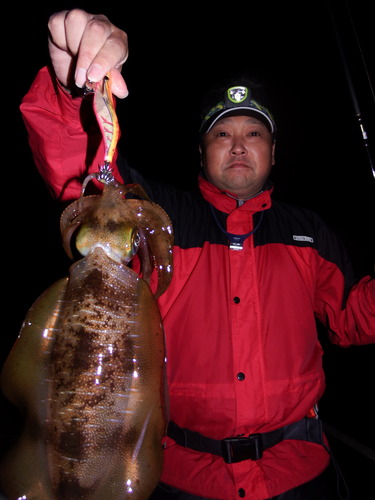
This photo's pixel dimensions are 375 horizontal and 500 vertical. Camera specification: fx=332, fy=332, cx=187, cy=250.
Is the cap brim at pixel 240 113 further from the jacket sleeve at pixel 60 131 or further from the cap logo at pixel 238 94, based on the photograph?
the jacket sleeve at pixel 60 131

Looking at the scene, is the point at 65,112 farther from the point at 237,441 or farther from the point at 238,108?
the point at 237,441

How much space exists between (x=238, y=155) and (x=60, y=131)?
160cm

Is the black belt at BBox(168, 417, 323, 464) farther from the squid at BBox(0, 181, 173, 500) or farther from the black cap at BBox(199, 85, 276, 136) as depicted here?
the black cap at BBox(199, 85, 276, 136)

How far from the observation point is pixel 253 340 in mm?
2363

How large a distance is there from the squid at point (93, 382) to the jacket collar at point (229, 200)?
1.78 meters

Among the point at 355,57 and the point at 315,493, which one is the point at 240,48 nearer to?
the point at 355,57

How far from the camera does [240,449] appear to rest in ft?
7.20

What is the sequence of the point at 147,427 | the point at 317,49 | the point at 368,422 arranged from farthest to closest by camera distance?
the point at 317,49 → the point at 368,422 → the point at 147,427

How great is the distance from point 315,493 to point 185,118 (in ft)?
57.2

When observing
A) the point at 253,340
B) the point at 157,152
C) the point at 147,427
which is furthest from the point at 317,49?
the point at 147,427

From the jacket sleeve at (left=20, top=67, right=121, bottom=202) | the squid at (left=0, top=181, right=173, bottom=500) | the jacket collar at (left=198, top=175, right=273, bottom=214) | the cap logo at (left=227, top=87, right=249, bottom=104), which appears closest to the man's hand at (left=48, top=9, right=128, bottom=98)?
the jacket sleeve at (left=20, top=67, right=121, bottom=202)

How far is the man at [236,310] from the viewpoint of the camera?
206cm

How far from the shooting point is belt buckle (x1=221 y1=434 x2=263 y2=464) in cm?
219

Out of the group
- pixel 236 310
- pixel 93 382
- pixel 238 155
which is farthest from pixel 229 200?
pixel 93 382
